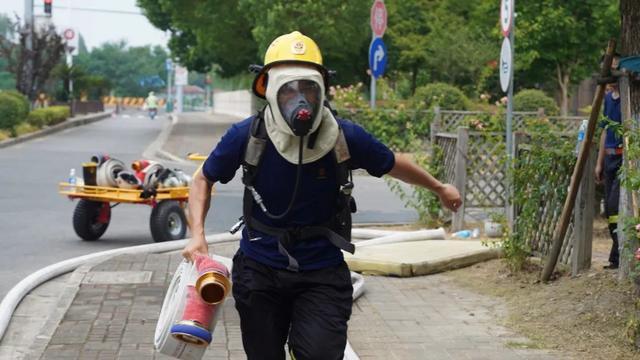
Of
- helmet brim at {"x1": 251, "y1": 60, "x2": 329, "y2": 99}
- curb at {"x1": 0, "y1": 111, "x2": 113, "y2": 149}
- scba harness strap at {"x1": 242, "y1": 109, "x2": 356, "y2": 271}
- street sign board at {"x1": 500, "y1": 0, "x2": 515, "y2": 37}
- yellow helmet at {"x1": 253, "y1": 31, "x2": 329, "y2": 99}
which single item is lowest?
curb at {"x1": 0, "y1": 111, "x2": 113, "y2": 149}

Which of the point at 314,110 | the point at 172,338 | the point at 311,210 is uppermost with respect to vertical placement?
the point at 314,110

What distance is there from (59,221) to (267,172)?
8.67m

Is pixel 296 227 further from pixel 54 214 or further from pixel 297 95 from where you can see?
pixel 54 214

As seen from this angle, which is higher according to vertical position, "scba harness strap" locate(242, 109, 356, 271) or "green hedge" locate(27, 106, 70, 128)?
"scba harness strap" locate(242, 109, 356, 271)

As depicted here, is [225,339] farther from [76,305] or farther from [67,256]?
[67,256]

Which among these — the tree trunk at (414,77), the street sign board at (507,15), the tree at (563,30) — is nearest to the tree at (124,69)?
the tree trunk at (414,77)

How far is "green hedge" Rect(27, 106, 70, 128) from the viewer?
33.4m

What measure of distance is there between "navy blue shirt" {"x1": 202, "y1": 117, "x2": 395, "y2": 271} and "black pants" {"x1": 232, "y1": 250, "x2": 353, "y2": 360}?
0.05 meters

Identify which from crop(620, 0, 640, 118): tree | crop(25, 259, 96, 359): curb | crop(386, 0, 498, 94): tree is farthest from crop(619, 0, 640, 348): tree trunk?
crop(386, 0, 498, 94): tree

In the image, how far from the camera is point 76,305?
7344mm

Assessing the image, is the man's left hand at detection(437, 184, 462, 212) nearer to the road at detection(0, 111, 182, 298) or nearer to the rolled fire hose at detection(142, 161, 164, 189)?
the road at detection(0, 111, 182, 298)

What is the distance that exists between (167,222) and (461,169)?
3205mm

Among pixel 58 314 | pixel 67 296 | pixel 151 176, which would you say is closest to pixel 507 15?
pixel 151 176

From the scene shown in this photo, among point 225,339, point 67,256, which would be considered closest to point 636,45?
point 225,339
